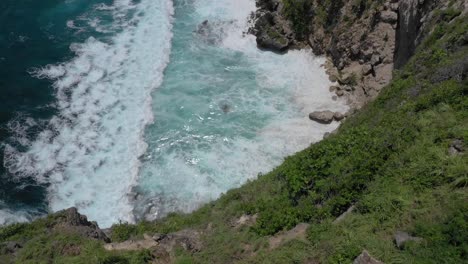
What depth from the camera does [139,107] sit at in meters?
29.5

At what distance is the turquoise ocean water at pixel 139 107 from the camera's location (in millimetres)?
24016

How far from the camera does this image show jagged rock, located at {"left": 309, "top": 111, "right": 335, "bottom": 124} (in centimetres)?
2702

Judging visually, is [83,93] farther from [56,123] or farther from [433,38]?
[433,38]

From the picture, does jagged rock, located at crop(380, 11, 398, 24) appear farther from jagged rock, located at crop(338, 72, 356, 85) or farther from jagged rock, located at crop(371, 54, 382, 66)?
jagged rock, located at crop(338, 72, 356, 85)

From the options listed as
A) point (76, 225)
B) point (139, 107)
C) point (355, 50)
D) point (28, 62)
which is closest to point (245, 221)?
point (76, 225)

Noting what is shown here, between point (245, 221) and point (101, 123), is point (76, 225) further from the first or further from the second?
point (101, 123)

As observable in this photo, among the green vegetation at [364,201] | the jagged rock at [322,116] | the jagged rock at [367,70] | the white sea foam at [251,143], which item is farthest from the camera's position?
the jagged rock at [367,70]

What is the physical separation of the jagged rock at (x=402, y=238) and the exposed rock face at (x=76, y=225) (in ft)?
32.8

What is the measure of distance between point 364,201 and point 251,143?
43.1 ft

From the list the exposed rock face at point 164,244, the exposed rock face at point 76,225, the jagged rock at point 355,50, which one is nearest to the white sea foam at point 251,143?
the jagged rock at point 355,50

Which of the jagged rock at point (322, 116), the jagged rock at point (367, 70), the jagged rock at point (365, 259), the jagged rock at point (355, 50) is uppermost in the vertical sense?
the jagged rock at point (365, 259)

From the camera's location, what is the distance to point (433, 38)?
21406 millimetres

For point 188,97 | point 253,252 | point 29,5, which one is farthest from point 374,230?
point 29,5

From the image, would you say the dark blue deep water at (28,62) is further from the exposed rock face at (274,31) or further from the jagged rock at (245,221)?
the exposed rock face at (274,31)
